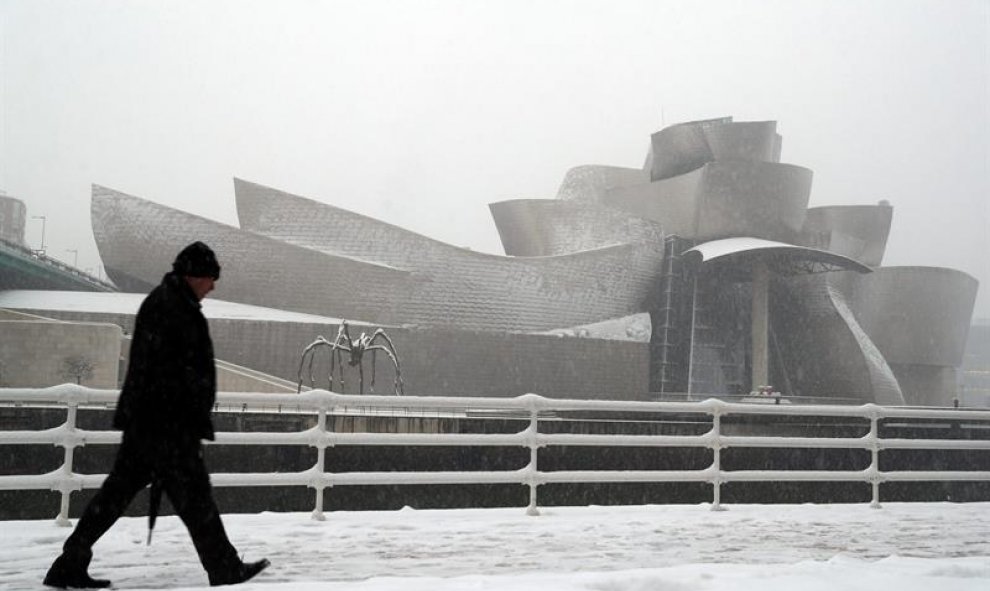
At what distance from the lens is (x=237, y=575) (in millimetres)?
→ 4027

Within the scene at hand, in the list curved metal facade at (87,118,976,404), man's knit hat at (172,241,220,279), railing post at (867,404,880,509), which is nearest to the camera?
man's knit hat at (172,241,220,279)

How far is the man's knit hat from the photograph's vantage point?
4125mm

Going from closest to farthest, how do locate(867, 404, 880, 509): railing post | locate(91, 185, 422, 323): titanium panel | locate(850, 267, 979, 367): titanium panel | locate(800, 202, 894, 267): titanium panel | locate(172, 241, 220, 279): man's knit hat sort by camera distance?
locate(172, 241, 220, 279): man's knit hat < locate(867, 404, 880, 509): railing post < locate(91, 185, 422, 323): titanium panel < locate(850, 267, 979, 367): titanium panel < locate(800, 202, 894, 267): titanium panel

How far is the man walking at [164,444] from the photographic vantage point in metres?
3.91

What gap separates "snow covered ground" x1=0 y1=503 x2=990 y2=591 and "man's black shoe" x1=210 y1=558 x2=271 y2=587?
2.1 inches

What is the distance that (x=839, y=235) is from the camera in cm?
4609

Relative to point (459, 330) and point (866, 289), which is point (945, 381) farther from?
point (459, 330)

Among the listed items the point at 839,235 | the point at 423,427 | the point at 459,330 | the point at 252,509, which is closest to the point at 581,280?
the point at 459,330

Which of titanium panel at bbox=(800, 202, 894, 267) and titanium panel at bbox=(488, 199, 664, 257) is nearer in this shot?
titanium panel at bbox=(488, 199, 664, 257)

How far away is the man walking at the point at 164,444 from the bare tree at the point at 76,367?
1924 centimetres

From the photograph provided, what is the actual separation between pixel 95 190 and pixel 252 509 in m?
28.4

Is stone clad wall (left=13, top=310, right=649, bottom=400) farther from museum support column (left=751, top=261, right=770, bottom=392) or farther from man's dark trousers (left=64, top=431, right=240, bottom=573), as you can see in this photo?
man's dark trousers (left=64, top=431, right=240, bottom=573)

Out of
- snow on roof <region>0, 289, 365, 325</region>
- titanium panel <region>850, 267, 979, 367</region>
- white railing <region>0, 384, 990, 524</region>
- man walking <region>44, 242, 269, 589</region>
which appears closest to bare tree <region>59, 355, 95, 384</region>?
snow on roof <region>0, 289, 365, 325</region>

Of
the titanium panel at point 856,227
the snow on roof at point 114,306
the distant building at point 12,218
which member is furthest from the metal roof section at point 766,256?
the distant building at point 12,218
